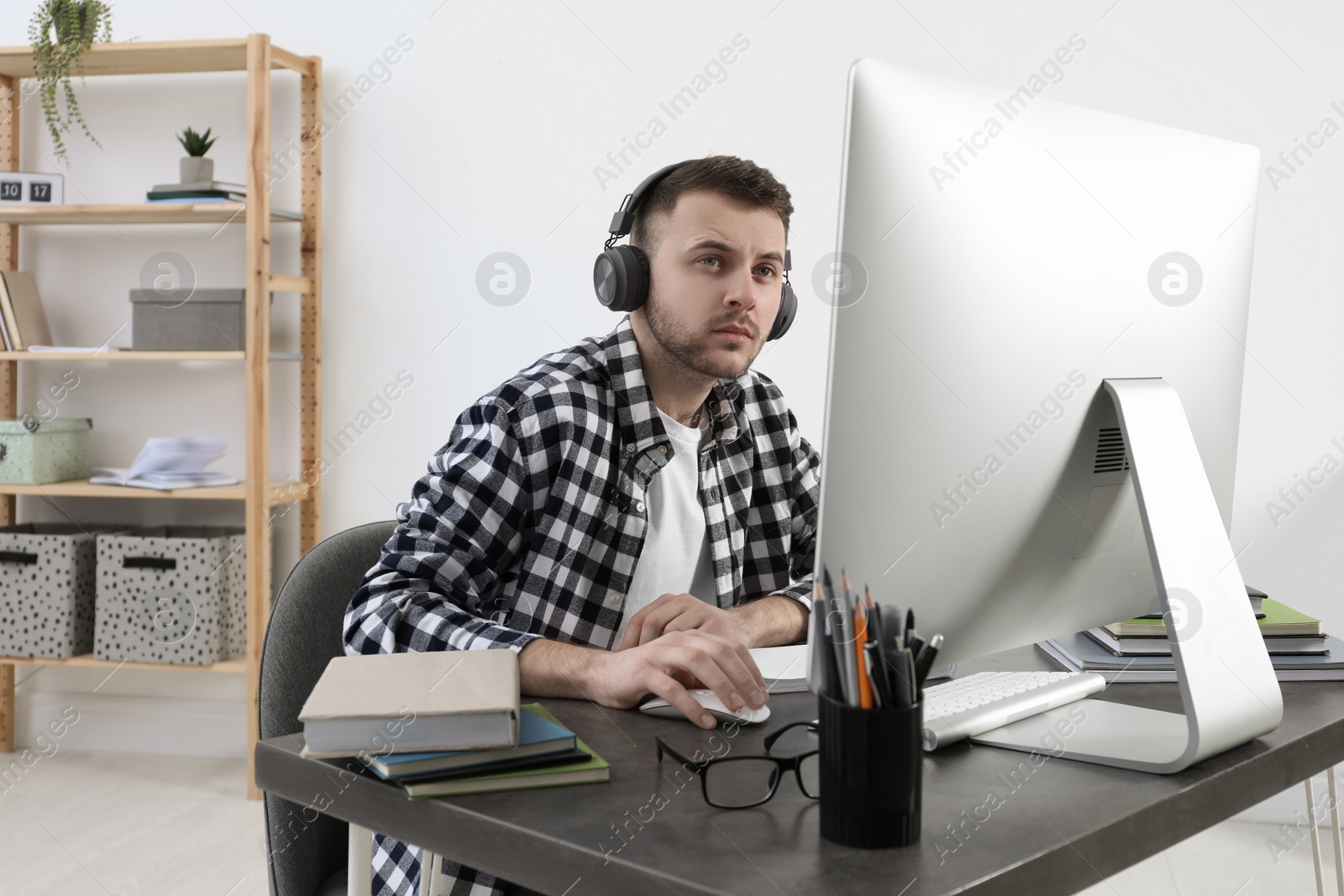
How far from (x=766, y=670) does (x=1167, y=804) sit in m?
0.39

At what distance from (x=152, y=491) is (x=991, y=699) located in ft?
8.00

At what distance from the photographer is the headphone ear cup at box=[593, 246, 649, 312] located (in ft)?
4.61

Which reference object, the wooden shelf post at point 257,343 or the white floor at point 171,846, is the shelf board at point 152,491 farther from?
the white floor at point 171,846

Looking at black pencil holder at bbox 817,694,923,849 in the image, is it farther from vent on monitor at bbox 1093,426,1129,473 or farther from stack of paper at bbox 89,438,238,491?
stack of paper at bbox 89,438,238,491

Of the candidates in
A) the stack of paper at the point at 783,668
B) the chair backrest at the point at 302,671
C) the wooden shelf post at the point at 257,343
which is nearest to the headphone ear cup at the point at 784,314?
the stack of paper at the point at 783,668

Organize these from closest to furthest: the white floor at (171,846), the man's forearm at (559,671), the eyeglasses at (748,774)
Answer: the eyeglasses at (748,774) → the man's forearm at (559,671) → the white floor at (171,846)

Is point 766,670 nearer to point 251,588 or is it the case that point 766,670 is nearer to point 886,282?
point 886,282

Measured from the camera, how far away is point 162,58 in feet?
9.05

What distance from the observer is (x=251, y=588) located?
106 inches

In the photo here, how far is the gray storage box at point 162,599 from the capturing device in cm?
272

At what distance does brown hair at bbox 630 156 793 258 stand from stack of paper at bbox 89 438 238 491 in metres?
1.79

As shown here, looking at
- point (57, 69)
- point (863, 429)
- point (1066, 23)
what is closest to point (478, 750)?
point (863, 429)

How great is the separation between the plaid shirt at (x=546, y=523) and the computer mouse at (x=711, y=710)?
16cm

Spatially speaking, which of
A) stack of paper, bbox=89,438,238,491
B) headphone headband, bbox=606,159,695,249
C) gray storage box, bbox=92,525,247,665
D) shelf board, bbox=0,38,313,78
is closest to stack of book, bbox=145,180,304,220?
shelf board, bbox=0,38,313,78
